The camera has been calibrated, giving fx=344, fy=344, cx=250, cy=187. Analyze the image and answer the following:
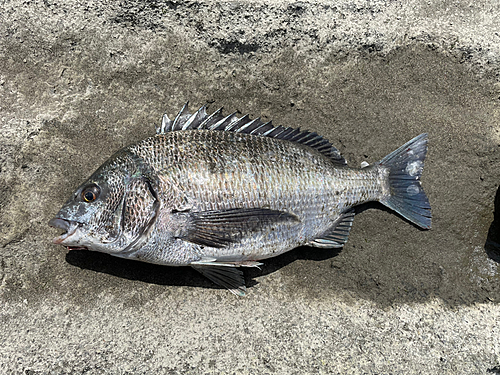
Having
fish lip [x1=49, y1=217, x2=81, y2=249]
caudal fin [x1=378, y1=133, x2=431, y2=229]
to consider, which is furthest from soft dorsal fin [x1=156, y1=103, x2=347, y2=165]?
fish lip [x1=49, y1=217, x2=81, y2=249]

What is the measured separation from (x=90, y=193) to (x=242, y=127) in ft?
3.61

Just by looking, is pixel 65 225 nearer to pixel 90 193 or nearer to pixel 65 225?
pixel 65 225

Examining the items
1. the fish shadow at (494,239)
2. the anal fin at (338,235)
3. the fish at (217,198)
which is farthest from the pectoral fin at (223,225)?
the fish shadow at (494,239)

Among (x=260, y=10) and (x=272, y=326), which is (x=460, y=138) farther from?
(x=272, y=326)

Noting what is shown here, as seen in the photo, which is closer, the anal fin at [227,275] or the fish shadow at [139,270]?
the anal fin at [227,275]

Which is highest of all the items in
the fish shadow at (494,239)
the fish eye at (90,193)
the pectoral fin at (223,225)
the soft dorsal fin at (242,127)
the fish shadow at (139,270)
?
the soft dorsal fin at (242,127)

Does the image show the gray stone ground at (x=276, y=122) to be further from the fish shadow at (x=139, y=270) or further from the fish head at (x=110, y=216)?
the fish head at (x=110, y=216)

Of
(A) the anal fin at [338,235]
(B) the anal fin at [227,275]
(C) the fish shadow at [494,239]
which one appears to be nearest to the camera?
(B) the anal fin at [227,275]

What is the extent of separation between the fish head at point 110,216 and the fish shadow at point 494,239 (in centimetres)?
256

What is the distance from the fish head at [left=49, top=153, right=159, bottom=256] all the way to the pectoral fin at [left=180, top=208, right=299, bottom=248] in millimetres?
262

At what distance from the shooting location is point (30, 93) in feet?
8.70

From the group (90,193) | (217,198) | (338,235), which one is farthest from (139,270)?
(338,235)

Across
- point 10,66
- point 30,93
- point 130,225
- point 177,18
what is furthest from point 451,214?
point 10,66

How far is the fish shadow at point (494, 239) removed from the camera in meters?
2.71
